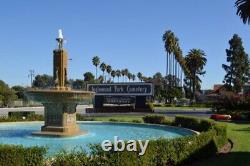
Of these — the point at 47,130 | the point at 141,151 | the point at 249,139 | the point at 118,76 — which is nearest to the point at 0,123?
the point at 47,130

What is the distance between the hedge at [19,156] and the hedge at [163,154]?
1.83 feet

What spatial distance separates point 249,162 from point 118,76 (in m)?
157

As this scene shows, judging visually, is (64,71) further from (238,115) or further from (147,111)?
(147,111)

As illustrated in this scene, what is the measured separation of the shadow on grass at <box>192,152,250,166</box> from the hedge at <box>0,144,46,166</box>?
7.02m

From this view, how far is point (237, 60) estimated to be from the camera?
357 ft

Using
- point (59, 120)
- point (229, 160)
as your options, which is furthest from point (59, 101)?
point (229, 160)

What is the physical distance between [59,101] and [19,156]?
42.9 ft

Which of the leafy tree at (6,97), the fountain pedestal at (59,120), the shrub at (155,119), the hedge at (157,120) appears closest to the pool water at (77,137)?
the fountain pedestal at (59,120)

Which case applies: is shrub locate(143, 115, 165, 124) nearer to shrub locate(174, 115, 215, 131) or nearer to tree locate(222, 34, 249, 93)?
shrub locate(174, 115, 215, 131)

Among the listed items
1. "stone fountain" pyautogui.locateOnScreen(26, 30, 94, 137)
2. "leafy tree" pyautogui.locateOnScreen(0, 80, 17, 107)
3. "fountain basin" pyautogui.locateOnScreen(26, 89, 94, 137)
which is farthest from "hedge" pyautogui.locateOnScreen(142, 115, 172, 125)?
"leafy tree" pyautogui.locateOnScreen(0, 80, 17, 107)

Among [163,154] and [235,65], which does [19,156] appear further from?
[235,65]

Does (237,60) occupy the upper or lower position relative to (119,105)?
upper

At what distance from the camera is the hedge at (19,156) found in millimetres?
13297

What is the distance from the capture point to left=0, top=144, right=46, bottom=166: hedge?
13.3 metres
